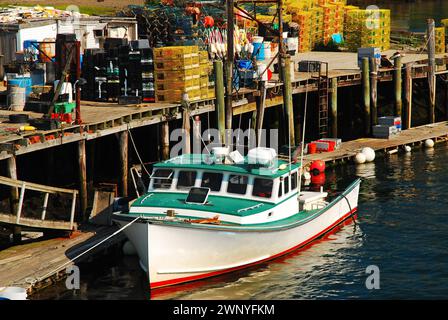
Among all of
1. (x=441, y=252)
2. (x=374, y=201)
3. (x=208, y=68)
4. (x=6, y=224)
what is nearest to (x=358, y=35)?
(x=208, y=68)

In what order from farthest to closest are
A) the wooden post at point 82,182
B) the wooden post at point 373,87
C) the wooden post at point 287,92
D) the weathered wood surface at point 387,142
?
the wooden post at point 373,87 < the weathered wood surface at point 387,142 < the wooden post at point 287,92 < the wooden post at point 82,182

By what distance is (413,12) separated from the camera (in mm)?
109875

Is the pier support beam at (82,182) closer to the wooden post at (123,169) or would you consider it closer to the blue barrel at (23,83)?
the wooden post at (123,169)

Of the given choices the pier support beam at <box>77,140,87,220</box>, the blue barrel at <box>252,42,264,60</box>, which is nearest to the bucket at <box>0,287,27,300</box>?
the pier support beam at <box>77,140,87,220</box>

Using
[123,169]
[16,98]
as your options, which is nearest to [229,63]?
[123,169]

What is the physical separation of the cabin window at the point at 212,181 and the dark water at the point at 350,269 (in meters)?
2.92

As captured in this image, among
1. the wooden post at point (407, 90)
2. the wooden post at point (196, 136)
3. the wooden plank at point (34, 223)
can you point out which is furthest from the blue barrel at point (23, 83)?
the wooden post at point (407, 90)

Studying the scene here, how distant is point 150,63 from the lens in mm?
46531

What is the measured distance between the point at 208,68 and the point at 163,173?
43.0 ft

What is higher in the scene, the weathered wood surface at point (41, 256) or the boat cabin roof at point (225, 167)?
the boat cabin roof at point (225, 167)

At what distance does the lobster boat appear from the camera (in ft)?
111

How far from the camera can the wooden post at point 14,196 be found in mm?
36812
